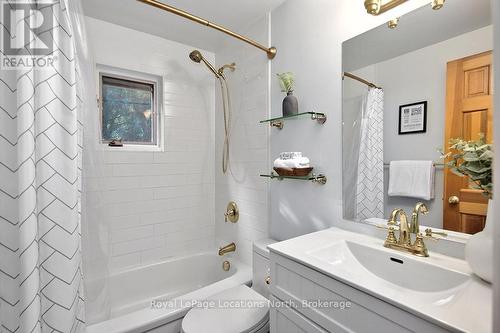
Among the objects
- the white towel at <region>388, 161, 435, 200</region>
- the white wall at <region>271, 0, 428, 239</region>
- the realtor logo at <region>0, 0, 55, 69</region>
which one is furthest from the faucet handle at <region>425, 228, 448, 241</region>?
the realtor logo at <region>0, 0, 55, 69</region>

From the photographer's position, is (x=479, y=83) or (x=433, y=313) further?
(x=479, y=83)

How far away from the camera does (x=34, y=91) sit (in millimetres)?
829

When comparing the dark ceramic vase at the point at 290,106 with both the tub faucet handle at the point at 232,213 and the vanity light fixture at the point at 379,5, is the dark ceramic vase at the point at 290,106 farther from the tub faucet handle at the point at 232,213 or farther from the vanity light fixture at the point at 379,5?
the tub faucet handle at the point at 232,213

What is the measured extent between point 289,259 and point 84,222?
940mm

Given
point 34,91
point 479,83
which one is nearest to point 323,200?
point 479,83

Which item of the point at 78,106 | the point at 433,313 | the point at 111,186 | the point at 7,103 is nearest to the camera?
the point at 433,313

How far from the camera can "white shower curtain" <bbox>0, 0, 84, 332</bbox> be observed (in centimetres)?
78

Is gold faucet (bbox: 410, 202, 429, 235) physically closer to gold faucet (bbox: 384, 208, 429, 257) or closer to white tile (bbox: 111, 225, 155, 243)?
gold faucet (bbox: 384, 208, 429, 257)

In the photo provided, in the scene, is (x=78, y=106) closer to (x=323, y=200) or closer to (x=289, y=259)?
(x=289, y=259)

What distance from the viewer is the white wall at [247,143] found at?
5.87 ft

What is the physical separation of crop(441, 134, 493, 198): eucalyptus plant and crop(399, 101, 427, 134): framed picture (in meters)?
0.15

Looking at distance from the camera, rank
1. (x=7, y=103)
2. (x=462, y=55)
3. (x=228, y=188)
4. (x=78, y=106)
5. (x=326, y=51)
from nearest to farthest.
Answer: (x=7, y=103) → (x=462, y=55) → (x=78, y=106) → (x=326, y=51) → (x=228, y=188)

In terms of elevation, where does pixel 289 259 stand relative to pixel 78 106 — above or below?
below

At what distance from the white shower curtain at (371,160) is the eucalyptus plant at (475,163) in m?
0.29
